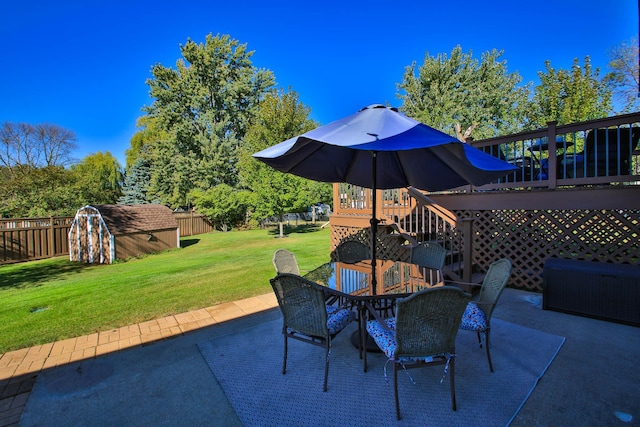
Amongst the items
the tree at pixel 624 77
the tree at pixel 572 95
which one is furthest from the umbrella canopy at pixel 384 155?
the tree at pixel 624 77

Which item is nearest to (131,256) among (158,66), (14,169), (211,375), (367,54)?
(211,375)

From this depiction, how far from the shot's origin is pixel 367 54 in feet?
57.3

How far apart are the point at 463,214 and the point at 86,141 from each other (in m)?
34.5

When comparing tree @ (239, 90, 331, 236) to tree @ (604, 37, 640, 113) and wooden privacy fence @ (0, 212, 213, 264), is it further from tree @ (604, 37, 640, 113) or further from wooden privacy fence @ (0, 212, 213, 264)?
tree @ (604, 37, 640, 113)

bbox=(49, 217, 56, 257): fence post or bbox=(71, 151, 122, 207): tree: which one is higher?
bbox=(71, 151, 122, 207): tree

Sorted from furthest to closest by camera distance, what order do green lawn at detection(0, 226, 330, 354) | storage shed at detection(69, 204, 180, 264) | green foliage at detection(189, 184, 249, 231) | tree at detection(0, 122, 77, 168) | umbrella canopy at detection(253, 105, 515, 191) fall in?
tree at detection(0, 122, 77, 168) < green foliage at detection(189, 184, 249, 231) < storage shed at detection(69, 204, 180, 264) < green lawn at detection(0, 226, 330, 354) < umbrella canopy at detection(253, 105, 515, 191)

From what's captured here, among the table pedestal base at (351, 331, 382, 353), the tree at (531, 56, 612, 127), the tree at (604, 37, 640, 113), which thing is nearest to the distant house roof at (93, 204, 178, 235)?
the table pedestal base at (351, 331, 382, 353)

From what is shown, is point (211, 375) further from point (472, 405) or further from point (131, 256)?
point (131, 256)

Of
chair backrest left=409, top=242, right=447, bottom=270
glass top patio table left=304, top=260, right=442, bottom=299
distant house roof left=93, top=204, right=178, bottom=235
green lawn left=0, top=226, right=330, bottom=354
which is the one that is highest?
distant house roof left=93, top=204, right=178, bottom=235

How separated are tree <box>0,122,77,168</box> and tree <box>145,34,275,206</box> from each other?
5.84 meters

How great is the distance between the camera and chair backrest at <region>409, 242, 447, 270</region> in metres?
3.92

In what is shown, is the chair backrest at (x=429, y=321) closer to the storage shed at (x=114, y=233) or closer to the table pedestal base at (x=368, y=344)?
the table pedestal base at (x=368, y=344)

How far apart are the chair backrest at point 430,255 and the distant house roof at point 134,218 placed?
10.6 metres

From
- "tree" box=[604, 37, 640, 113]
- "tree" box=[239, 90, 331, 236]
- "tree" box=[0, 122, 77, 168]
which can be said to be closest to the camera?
"tree" box=[604, 37, 640, 113]
